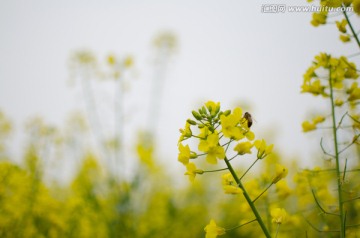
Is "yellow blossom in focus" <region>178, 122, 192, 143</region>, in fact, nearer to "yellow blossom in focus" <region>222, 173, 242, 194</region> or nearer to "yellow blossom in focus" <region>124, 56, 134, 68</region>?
"yellow blossom in focus" <region>222, 173, 242, 194</region>

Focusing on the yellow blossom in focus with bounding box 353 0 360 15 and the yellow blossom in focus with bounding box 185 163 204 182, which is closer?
the yellow blossom in focus with bounding box 185 163 204 182

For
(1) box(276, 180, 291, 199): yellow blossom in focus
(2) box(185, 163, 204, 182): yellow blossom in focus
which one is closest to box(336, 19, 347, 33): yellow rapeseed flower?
(1) box(276, 180, 291, 199): yellow blossom in focus

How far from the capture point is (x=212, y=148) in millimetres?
1592

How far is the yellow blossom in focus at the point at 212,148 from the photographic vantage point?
5.12ft

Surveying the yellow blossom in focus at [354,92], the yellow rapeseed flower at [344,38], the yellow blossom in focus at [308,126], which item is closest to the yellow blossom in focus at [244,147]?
the yellow blossom in focus at [308,126]

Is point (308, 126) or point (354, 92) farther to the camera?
point (308, 126)

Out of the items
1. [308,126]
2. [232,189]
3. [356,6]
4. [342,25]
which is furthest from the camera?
[308,126]

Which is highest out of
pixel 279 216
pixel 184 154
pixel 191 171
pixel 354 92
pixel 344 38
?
pixel 344 38

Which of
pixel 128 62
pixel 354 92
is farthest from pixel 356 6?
pixel 128 62

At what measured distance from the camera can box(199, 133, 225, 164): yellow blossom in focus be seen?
5.12 feet

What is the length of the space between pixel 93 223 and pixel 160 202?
2.72 meters

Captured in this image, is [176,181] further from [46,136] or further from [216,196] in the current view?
[46,136]

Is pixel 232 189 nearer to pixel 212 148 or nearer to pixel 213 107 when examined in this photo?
pixel 212 148

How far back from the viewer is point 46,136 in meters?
3.83
